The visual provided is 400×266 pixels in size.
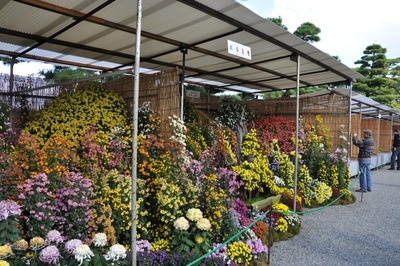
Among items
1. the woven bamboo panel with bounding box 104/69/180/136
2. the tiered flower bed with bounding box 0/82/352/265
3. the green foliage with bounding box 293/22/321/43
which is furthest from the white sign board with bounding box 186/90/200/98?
the green foliage with bounding box 293/22/321/43

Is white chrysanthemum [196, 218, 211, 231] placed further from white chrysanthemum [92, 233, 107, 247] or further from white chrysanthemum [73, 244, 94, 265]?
white chrysanthemum [73, 244, 94, 265]

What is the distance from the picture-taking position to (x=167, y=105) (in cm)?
473

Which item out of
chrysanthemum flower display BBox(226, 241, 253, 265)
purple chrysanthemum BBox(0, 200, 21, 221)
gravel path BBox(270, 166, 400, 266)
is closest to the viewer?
purple chrysanthemum BBox(0, 200, 21, 221)

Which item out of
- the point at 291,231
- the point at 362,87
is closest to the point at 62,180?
the point at 291,231

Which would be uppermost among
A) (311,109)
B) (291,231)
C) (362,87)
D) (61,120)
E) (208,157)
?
(362,87)

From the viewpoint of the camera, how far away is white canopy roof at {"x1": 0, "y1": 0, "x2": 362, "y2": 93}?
3.88 m

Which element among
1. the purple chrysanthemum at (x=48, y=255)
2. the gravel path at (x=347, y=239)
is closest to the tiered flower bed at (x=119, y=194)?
the purple chrysanthemum at (x=48, y=255)

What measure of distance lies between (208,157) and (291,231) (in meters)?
1.94

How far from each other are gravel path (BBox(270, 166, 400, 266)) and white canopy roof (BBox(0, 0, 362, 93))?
3054 millimetres

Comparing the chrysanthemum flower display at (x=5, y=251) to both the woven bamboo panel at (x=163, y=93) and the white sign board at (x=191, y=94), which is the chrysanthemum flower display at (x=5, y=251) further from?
the white sign board at (x=191, y=94)

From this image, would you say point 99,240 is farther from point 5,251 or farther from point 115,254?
point 5,251

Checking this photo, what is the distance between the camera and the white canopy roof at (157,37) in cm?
388

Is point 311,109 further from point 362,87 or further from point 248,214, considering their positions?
point 362,87

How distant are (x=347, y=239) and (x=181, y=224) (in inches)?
120
